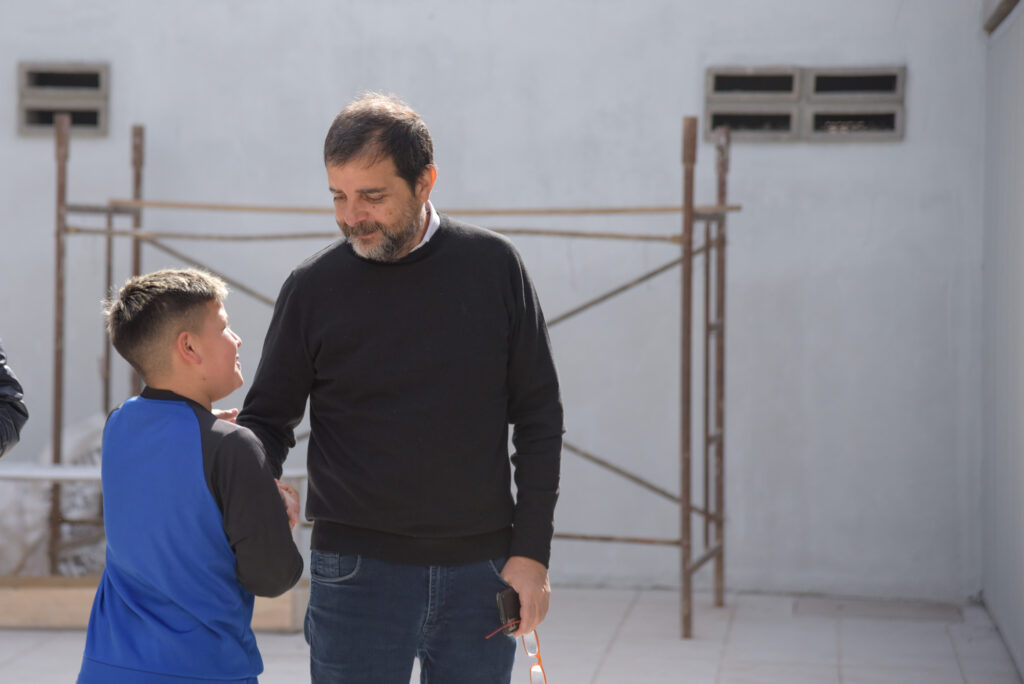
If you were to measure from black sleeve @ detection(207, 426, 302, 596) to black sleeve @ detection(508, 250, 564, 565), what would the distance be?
392mm

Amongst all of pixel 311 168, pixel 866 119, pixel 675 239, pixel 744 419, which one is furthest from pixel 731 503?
pixel 311 168

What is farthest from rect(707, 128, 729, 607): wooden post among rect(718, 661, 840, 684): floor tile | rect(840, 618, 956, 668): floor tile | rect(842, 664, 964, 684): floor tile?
rect(842, 664, 964, 684): floor tile

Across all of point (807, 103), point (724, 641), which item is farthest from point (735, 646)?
point (807, 103)

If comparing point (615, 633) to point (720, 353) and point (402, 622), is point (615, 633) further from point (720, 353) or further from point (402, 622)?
point (402, 622)

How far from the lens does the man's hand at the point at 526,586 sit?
2.02 metres

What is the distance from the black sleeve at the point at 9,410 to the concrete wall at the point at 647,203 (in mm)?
3641

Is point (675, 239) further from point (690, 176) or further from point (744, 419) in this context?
point (744, 419)

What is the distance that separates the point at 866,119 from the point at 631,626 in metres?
2.48

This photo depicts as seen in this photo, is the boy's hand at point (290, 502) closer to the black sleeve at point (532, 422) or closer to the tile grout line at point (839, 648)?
the black sleeve at point (532, 422)

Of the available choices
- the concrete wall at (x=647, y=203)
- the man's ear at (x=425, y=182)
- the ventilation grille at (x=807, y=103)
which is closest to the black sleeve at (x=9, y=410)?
the man's ear at (x=425, y=182)

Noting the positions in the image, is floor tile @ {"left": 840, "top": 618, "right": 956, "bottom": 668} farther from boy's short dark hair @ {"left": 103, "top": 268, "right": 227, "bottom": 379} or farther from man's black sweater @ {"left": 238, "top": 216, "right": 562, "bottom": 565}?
boy's short dark hair @ {"left": 103, "top": 268, "right": 227, "bottom": 379}

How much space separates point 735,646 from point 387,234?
3239 millimetres

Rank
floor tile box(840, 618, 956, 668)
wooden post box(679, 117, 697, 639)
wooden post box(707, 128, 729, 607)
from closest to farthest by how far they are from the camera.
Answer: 1. floor tile box(840, 618, 956, 668)
2. wooden post box(679, 117, 697, 639)
3. wooden post box(707, 128, 729, 607)

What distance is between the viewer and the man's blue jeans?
197cm
